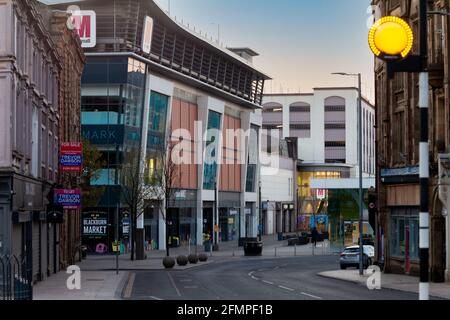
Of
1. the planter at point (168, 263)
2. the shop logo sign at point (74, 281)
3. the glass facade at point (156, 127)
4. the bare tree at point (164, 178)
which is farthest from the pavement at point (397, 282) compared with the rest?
the glass facade at point (156, 127)

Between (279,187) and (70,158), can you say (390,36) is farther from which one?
(279,187)

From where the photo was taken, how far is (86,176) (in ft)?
197

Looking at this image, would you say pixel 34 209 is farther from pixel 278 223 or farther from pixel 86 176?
pixel 278 223

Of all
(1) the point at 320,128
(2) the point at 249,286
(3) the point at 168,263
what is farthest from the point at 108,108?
(1) the point at 320,128

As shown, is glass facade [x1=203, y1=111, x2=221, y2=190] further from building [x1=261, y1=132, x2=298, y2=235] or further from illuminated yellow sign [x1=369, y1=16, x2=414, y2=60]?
illuminated yellow sign [x1=369, y1=16, x2=414, y2=60]

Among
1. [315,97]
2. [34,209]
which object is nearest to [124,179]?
[34,209]

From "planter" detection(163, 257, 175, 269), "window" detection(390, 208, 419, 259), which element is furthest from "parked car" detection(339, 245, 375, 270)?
"planter" detection(163, 257, 175, 269)

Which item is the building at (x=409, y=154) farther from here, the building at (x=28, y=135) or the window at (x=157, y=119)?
the window at (x=157, y=119)

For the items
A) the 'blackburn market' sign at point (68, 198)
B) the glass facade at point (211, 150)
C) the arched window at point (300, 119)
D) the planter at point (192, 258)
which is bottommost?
the planter at point (192, 258)

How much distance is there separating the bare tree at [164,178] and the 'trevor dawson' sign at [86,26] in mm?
11239

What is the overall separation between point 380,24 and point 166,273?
4077cm

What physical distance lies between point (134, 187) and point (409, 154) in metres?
27.4

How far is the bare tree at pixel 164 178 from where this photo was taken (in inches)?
2751

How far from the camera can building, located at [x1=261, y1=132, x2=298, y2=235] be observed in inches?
4849
